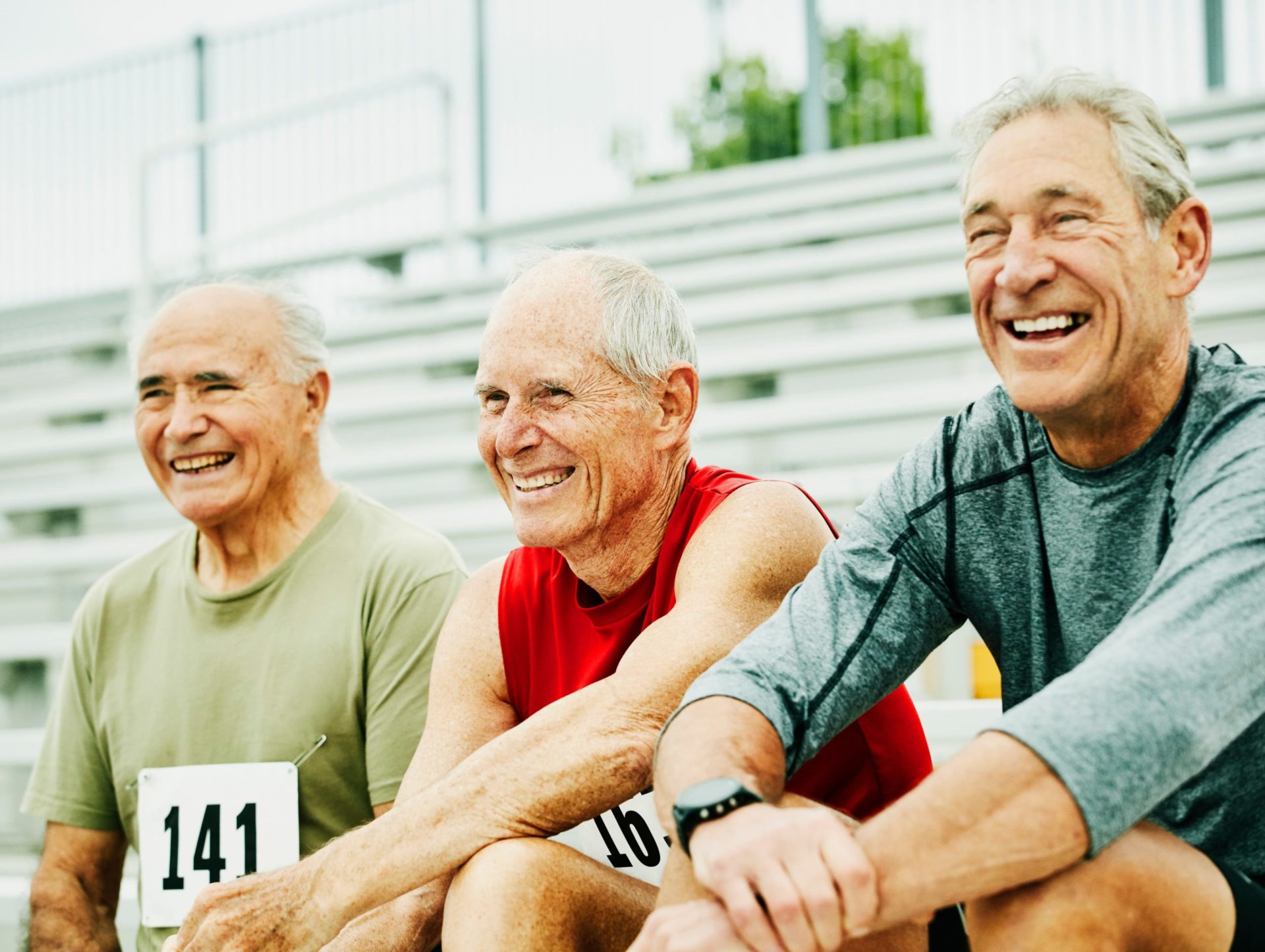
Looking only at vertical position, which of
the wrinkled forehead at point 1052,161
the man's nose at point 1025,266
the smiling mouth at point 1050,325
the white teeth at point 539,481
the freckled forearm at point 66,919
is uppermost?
the wrinkled forehead at point 1052,161

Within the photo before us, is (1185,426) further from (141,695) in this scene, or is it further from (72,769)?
(72,769)

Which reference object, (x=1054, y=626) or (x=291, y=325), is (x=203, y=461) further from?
(x=1054, y=626)

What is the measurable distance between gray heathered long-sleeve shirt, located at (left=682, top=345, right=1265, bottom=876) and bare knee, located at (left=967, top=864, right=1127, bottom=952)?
39 mm

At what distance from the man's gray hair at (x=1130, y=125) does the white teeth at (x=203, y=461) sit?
1.27 m

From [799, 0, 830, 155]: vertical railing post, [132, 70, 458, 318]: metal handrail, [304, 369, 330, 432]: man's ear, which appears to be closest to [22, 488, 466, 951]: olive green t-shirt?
[304, 369, 330, 432]: man's ear

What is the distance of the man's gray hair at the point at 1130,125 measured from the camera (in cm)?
117

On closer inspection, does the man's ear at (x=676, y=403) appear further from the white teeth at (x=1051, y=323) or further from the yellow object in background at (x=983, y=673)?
the yellow object in background at (x=983, y=673)

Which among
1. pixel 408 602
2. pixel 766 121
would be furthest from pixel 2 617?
pixel 766 121

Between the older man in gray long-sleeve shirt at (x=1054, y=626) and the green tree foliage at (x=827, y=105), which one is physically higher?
the green tree foliage at (x=827, y=105)

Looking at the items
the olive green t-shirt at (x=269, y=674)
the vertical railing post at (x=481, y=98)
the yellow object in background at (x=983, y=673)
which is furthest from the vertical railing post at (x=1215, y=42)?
the olive green t-shirt at (x=269, y=674)

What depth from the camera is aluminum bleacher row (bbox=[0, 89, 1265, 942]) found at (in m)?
3.24

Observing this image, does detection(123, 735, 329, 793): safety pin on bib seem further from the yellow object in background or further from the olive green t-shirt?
the yellow object in background

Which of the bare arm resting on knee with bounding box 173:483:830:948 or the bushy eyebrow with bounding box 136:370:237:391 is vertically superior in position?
the bushy eyebrow with bounding box 136:370:237:391

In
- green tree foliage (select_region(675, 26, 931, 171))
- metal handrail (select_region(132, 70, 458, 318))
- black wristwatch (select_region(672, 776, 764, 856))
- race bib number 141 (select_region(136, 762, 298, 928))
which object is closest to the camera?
black wristwatch (select_region(672, 776, 764, 856))
